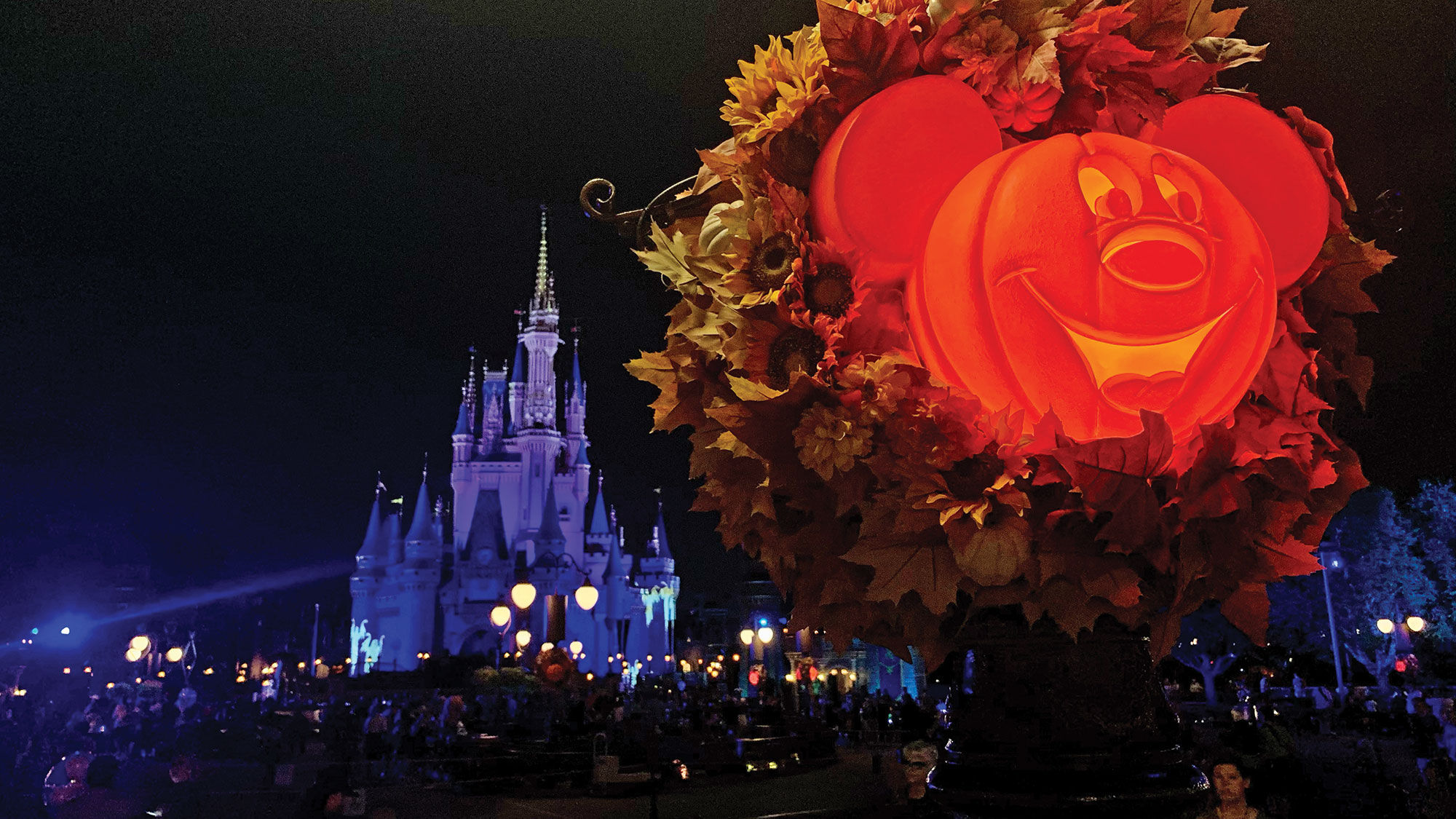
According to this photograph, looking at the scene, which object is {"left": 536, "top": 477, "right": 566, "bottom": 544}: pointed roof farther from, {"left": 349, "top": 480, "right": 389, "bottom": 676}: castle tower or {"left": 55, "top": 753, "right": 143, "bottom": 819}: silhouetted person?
{"left": 55, "top": 753, "right": 143, "bottom": 819}: silhouetted person

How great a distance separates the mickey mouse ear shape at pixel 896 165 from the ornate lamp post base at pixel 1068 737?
2.63 feet

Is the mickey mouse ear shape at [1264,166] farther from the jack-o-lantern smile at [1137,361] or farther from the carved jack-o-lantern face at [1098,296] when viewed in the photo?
the jack-o-lantern smile at [1137,361]

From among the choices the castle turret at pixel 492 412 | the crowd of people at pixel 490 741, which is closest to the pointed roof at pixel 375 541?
the castle turret at pixel 492 412

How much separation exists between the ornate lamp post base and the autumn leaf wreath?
0.48 feet

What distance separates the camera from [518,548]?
7694 cm

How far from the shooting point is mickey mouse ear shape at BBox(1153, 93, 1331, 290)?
197 cm

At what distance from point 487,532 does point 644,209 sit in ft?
252

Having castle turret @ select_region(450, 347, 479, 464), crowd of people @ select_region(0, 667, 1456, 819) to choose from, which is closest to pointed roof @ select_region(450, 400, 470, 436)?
castle turret @ select_region(450, 347, 479, 464)

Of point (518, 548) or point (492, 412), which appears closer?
point (518, 548)

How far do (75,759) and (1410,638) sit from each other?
37.1m

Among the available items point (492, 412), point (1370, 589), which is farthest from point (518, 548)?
point (1370, 589)

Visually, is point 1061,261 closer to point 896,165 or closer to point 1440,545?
point 896,165

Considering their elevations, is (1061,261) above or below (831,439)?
above

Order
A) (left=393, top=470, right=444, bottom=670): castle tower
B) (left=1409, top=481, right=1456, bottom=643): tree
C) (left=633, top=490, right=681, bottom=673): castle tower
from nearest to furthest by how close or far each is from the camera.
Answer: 1. (left=1409, top=481, right=1456, bottom=643): tree
2. (left=393, top=470, right=444, bottom=670): castle tower
3. (left=633, top=490, right=681, bottom=673): castle tower
